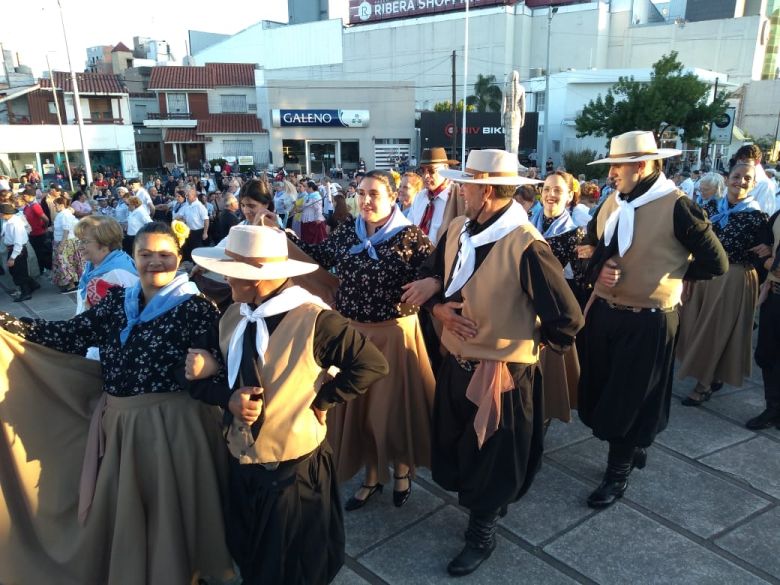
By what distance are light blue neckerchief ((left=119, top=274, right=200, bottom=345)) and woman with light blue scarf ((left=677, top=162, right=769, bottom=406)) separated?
4263 millimetres

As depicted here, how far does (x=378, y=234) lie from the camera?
351 cm

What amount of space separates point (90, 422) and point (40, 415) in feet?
0.71

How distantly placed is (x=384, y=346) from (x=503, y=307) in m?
0.93

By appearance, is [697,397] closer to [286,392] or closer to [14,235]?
[286,392]

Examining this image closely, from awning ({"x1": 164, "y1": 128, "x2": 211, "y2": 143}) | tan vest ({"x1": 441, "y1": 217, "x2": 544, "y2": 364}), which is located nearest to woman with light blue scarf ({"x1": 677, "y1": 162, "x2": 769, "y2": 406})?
tan vest ({"x1": 441, "y1": 217, "x2": 544, "y2": 364})

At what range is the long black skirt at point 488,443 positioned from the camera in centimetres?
295

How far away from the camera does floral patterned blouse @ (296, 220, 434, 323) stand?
11.3 ft

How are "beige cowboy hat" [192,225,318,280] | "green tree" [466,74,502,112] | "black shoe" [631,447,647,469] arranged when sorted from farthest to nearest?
1. "green tree" [466,74,502,112]
2. "black shoe" [631,447,647,469]
3. "beige cowboy hat" [192,225,318,280]

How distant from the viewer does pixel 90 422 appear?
282cm

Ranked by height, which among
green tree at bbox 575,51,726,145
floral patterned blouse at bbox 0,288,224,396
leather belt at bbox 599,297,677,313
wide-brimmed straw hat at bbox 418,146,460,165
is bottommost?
leather belt at bbox 599,297,677,313

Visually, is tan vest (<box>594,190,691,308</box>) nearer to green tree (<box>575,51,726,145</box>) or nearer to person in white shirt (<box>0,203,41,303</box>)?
person in white shirt (<box>0,203,41,303</box>)

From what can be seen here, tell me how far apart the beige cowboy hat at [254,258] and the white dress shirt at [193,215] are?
Answer: 32.2ft

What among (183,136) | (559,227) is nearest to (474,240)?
(559,227)

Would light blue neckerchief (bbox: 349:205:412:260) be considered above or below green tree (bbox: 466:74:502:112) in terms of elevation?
below
